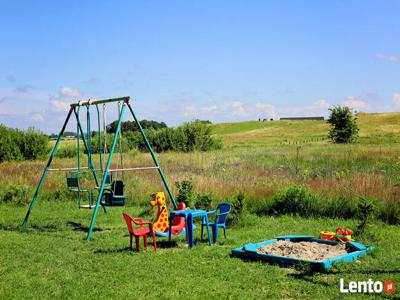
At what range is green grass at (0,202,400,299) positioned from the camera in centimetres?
653

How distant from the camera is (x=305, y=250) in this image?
829 centimetres

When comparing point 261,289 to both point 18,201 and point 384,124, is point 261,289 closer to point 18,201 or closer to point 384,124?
point 18,201

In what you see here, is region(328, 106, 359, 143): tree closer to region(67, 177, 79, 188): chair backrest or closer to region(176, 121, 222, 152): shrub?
region(176, 121, 222, 152): shrub

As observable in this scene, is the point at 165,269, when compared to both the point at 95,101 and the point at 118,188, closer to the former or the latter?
the point at 118,188

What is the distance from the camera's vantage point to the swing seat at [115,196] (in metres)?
11.1

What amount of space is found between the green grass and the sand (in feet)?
1.75

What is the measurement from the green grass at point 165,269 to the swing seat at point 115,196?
0.72 metres

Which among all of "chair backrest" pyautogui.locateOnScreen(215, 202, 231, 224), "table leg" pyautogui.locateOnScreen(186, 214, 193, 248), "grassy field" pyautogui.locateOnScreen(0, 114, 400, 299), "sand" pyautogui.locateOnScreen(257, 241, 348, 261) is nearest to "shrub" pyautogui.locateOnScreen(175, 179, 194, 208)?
"grassy field" pyautogui.locateOnScreen(0, 114, 400, 299)

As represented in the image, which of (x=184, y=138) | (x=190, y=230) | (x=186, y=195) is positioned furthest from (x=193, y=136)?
(x=190, y=230)

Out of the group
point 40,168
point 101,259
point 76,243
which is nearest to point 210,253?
point 101,259

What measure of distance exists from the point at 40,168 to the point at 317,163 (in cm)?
1394

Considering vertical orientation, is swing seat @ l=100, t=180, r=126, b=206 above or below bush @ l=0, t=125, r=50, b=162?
below

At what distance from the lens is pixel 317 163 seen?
24.9 m

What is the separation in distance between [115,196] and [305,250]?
4.75 meters
